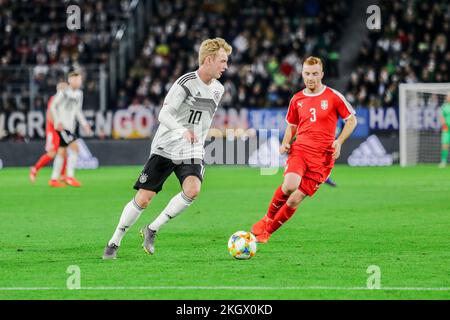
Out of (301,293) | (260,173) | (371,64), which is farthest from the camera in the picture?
(371,64)

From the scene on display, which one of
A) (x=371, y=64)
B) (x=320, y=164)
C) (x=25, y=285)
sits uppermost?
(x=371, y=64)

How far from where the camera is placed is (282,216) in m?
10.3

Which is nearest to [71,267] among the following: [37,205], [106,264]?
[106,264]

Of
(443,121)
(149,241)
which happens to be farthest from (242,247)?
(443,121)

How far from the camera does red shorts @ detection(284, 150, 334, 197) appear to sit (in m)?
10.3

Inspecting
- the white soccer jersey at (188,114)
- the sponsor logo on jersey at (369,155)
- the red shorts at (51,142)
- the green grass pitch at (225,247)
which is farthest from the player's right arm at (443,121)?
the white soccer jersey at (188,114)

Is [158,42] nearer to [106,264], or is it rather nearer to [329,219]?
[329,219]

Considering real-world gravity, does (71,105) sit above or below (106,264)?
above

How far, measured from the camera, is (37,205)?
15.4 m

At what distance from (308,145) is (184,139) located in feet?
6.36

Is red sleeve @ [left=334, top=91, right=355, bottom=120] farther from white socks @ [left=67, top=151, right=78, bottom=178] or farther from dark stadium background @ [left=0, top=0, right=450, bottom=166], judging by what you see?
dark stadium background @ [left=0, top=0, right=450, bottom=166]

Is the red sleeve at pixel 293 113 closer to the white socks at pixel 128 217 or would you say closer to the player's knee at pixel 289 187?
the player's knee at pixel 289 187

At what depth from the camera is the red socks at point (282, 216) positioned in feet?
33.8

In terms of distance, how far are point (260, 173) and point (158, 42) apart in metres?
9.32
